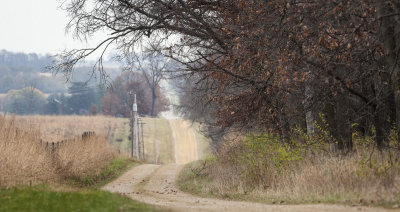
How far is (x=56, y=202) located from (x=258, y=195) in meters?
5.66

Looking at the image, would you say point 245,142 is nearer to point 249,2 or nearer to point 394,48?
point 249,2

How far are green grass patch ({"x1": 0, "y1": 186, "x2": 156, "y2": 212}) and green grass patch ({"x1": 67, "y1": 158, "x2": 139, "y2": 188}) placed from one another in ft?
25.9

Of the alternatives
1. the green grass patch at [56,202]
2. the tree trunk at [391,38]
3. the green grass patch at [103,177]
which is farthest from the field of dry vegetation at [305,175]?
the green grass patch at [103,177]

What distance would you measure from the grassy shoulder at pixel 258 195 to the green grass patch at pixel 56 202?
3.57 metres

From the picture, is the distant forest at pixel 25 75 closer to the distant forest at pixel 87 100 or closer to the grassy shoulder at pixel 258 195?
the distant forest at pixel 87 100

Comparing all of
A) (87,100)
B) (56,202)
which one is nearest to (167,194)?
(56,202)

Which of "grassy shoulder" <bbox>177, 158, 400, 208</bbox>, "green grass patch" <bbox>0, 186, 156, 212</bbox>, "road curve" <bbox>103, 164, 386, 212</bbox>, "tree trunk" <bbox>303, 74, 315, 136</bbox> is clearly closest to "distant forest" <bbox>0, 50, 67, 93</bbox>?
"road curve" <bbox>103, 164, 386, 212</bbox>

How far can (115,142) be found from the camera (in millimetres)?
66000

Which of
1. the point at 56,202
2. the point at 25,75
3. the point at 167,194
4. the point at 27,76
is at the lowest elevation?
the point at 167,194

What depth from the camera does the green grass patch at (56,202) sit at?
349 inches

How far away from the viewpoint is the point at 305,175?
11844 mm

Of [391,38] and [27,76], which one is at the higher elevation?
[27,76]

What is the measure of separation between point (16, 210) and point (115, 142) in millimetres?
58199

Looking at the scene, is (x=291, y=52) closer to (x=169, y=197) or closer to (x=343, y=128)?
(x=343, y=128)
